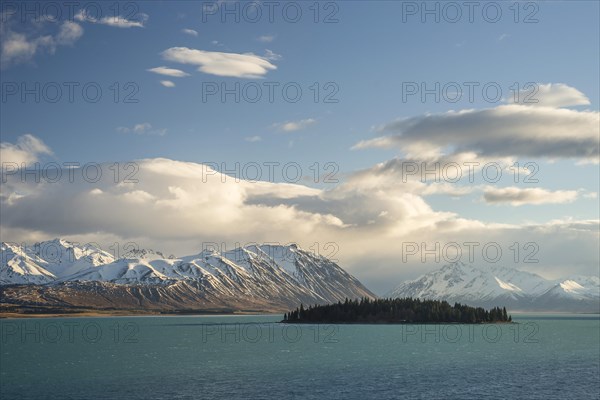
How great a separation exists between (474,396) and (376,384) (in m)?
18.2

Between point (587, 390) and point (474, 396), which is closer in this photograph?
point (474, 396)

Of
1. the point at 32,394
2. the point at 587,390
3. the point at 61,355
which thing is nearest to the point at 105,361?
the point at 61,355

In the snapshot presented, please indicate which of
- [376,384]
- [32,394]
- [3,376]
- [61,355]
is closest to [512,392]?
[376,384]

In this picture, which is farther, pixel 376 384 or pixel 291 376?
pixel 291 376

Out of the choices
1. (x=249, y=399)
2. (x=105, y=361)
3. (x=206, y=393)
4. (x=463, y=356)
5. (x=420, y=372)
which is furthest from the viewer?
(x=463, y=356)

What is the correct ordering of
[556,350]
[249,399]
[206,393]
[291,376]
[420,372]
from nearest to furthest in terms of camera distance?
[249,399]
[206,393]
[291,376]
[420,372]
[556,350]

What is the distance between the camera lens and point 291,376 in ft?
397

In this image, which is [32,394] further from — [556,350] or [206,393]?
[556,350]

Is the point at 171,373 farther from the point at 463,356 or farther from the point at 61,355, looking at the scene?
the point at 463,356

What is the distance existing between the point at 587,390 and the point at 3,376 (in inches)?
4225

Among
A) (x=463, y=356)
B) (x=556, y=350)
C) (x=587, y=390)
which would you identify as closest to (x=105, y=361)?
(x=463, y=356)

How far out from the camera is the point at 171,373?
127500 millimetres

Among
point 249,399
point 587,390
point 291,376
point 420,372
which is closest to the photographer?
point 249,399

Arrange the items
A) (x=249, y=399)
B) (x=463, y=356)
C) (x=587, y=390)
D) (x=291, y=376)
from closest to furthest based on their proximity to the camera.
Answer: (x=249, y=399), (x=587, y=390), (x=291, y=376), (x=463, y=356)
